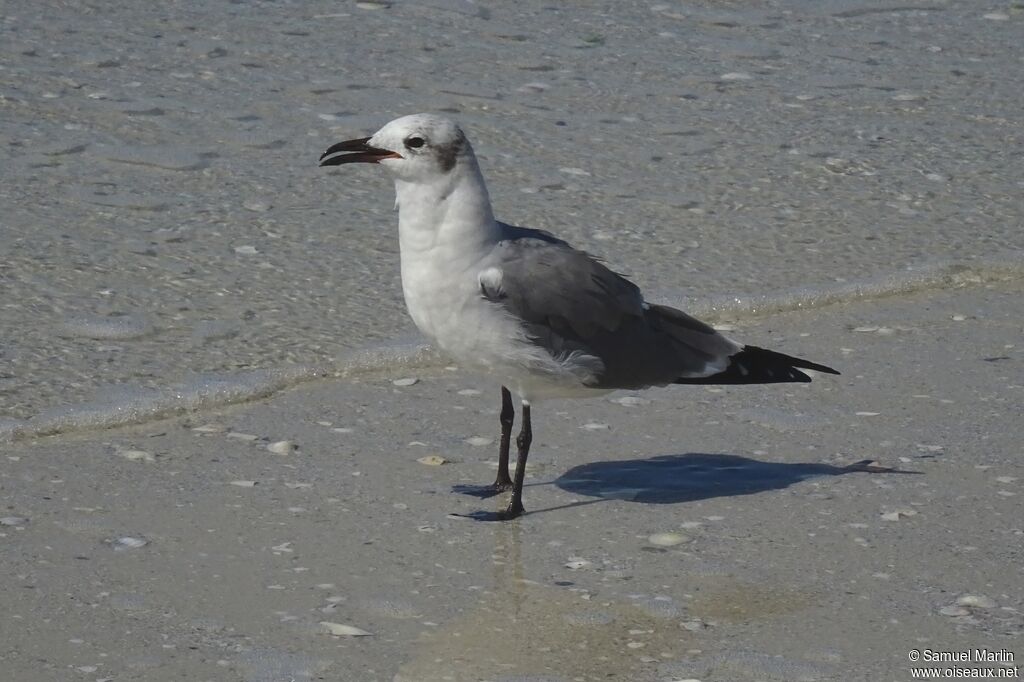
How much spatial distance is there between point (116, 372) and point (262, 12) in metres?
4.55

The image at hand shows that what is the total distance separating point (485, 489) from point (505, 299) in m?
0.57

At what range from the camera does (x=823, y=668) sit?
11.1ft

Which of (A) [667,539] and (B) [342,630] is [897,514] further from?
(B) [342,630]

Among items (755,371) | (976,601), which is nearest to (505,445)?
(755,371)

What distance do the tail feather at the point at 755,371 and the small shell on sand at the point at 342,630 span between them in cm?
138

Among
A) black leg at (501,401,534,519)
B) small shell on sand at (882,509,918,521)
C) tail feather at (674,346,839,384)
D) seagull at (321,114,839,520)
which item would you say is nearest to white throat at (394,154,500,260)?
seagull at (321,114,839,520)

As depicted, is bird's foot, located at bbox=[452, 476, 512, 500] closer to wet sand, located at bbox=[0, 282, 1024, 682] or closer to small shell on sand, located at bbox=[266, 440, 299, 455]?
wet sand, located at bbox=[0, 282, 1024, 682]

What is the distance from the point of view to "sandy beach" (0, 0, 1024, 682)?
141 inches

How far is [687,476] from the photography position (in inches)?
176

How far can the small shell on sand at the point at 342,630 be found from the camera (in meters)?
3.49

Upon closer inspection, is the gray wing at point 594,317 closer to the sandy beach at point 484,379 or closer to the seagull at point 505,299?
the seagull at point 505,299

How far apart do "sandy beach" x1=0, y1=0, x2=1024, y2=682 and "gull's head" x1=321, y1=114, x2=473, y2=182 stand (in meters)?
0.86

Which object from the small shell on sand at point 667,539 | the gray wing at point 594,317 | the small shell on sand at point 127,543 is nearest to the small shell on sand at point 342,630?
the small shell on sand at point 127,543

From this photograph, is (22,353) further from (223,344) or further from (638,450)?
(638,450)
